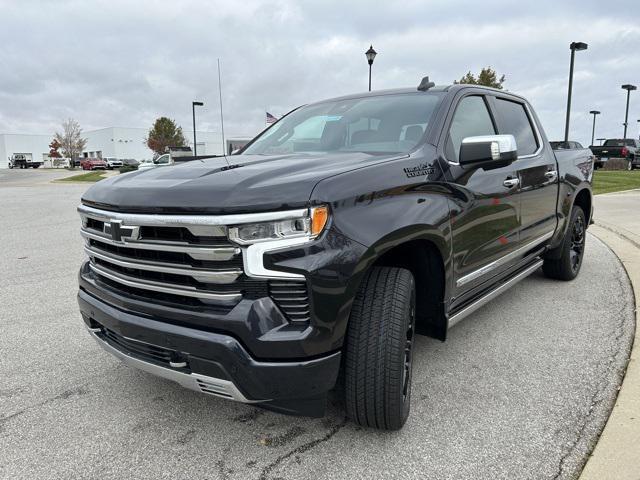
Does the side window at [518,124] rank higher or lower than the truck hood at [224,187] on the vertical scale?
higher

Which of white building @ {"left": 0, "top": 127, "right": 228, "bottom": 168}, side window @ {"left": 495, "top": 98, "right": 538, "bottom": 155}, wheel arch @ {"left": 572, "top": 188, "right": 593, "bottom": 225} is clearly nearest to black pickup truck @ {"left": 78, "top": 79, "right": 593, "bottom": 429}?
side window @ {"left": 495, "top": 98, "right": 538, "bottom": 155}

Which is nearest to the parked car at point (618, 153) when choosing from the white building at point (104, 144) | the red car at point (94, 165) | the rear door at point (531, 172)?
the rear door at point (531, 172)

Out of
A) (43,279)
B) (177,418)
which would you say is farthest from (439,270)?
(43,279)

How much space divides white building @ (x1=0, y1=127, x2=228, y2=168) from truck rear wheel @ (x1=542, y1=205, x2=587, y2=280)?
78.4 metres

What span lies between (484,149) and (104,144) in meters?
102

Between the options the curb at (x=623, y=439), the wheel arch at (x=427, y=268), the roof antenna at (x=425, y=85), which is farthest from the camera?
the roof antenna at (x=425, y=85)

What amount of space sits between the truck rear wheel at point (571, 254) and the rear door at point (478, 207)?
163cm

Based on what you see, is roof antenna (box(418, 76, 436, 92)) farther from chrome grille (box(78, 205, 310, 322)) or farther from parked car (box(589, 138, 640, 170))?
parked car (box(589, 138, 640, 170))

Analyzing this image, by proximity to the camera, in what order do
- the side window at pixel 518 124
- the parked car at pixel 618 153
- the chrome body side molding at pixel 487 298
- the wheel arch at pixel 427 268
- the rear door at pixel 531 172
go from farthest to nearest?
the parked car at pixel 618 153, the side window at pixel 518 124, the rear door at pixel 531 172, the chrome body side molding at pixel 487 298, the wheel arch at pixel 427 268

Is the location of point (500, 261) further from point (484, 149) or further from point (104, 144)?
point (104, 144)

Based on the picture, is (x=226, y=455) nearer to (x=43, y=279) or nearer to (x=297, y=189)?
(x=297, y=189)

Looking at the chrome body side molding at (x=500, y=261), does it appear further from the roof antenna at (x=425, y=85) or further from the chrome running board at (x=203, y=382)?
the chrome running board at (x=203, y=382)

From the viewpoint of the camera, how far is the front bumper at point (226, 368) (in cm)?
196

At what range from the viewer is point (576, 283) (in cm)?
506
